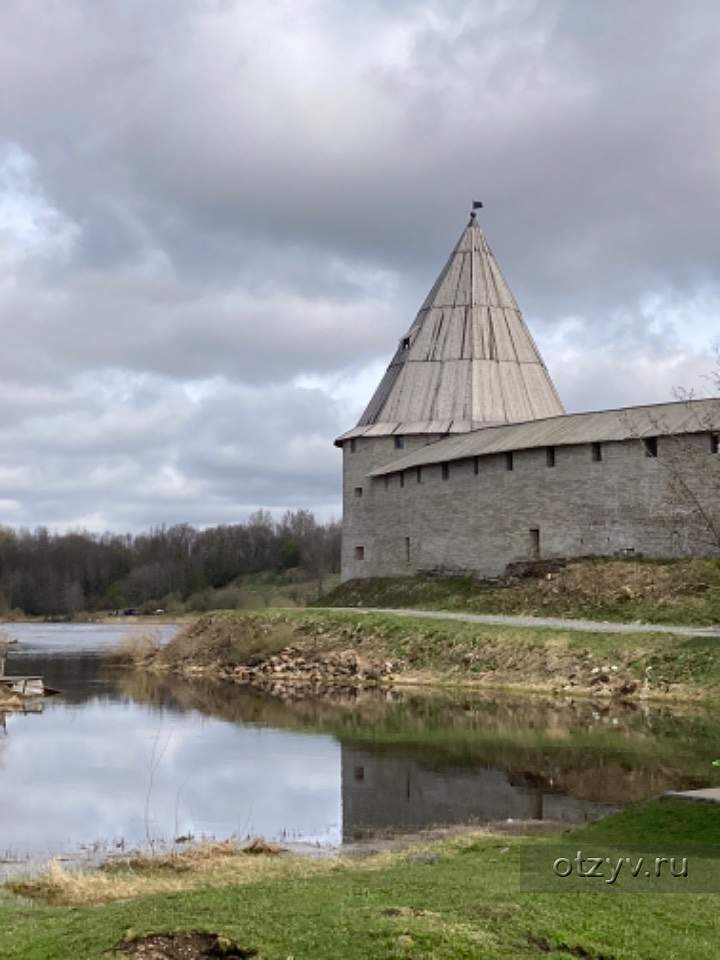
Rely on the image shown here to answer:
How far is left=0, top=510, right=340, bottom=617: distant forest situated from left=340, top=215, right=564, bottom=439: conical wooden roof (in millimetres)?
37616

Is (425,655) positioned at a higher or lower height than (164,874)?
higher

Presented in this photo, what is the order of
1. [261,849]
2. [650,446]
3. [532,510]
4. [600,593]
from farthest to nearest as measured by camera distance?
[532,510], [650,446], [600,593], [261,849]

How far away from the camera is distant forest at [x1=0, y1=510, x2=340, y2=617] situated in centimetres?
9062

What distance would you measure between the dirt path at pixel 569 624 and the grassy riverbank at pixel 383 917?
15125mm

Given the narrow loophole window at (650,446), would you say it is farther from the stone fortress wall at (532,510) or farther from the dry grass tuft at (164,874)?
the dry grass tuft at (164,874)

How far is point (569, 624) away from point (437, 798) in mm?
12810

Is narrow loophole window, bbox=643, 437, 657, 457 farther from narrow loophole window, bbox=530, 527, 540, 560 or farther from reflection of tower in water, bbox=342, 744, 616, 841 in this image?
reflection of tower in water, bbox=342, 744, 616, 841

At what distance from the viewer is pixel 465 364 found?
4206 centimetres

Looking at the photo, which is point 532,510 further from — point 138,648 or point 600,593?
point 138,648

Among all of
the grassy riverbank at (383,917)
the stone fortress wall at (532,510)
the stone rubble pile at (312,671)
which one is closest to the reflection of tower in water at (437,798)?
the grassy riverbank at (383,917)

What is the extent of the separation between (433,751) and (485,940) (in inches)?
423

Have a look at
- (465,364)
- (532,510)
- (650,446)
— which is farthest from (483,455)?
(465,364)

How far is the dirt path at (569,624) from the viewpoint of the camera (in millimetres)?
23453

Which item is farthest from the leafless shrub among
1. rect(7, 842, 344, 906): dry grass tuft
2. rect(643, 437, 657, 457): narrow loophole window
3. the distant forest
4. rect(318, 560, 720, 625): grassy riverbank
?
the distant forest
